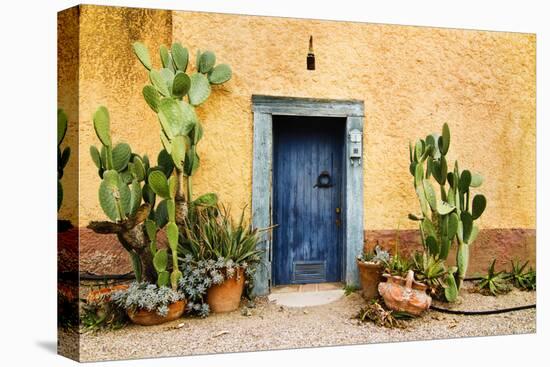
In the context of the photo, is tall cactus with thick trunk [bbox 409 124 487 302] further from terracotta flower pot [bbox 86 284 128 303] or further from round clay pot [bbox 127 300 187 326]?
terracotta flower pot [bbox 86 284 128 303]

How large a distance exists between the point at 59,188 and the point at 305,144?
216 cm

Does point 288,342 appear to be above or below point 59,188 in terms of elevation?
below

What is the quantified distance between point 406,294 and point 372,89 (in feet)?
5.89

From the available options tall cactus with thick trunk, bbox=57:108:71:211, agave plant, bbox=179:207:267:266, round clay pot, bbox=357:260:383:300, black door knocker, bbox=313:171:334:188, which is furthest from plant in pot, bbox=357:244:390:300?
tall cactus with thick trunk, bbox=57:108:71:211

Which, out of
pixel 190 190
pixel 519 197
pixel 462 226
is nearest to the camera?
pixel 190 190

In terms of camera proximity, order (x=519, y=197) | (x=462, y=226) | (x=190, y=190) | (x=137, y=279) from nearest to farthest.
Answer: (x=137, y=279) → (x=190, y=190) → (x=462, y=226) → (x=519, y=197)

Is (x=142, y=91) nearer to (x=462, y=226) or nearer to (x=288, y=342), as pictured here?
(x=288, y=342)

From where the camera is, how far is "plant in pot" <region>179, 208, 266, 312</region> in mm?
4277

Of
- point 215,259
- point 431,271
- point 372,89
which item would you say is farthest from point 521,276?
point 215,259

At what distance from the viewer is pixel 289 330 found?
4.33 meters

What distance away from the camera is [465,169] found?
5105 mm

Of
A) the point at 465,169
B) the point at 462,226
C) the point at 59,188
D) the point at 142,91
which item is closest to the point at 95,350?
the point at 59,188

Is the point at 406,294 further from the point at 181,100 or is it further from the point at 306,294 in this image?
the point at 181,100

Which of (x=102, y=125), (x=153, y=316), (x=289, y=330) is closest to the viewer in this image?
(x=102, y=125)
